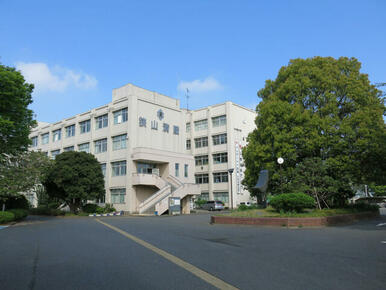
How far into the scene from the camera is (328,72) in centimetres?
2108

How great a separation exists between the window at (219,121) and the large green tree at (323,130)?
25.6 m

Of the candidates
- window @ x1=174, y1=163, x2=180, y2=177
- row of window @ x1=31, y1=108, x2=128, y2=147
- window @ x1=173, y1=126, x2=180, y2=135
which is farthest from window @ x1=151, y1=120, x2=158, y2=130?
window @ x1=174, y1=163, x2=180, y2=177

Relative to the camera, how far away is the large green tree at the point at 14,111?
18719 mm

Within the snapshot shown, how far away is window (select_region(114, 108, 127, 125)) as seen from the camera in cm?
3781

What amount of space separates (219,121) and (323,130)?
3025 centimetres

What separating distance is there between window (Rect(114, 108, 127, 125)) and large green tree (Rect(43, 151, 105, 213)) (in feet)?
24.1

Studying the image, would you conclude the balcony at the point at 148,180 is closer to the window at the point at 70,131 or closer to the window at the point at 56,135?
the window at the point at 70,131

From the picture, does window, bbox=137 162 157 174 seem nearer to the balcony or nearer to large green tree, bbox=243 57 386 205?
the balcony

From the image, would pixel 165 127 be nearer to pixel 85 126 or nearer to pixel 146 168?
pixel 146 168

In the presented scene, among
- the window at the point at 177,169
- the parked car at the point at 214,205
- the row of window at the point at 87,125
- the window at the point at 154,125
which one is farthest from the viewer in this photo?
the parked car at the point at 214,205

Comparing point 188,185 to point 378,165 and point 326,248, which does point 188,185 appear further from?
point 326,248

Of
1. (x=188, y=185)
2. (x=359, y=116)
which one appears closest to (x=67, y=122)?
(x=188, y=185)

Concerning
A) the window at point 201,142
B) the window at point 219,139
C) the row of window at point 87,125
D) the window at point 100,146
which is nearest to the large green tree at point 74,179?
the row of window at point 87,125

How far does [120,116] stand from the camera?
3838 cm
